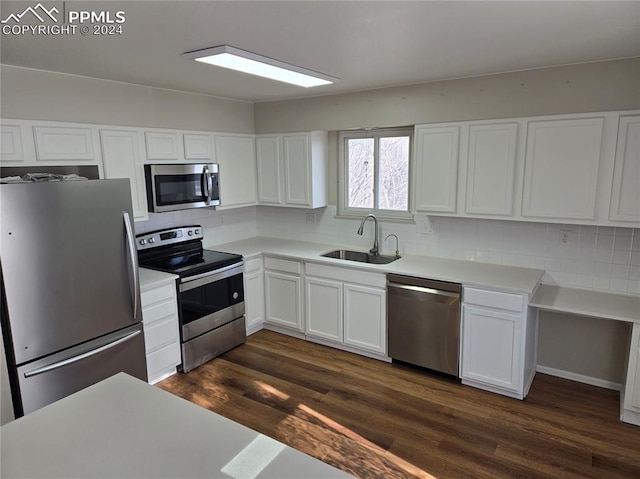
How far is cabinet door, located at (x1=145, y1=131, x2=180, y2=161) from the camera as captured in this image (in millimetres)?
3562

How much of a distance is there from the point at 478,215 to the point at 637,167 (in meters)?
1.06

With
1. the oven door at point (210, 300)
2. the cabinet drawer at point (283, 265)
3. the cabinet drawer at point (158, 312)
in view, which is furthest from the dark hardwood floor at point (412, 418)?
the cabinet drawer at point (283, 265)

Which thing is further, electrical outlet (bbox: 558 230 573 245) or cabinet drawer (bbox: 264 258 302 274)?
cabinet drawer (bbox: 264 258 302 274)

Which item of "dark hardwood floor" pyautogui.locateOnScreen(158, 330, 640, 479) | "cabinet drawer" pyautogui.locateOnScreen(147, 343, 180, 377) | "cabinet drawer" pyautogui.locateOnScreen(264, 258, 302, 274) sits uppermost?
"cabinet drawer" pyautogui.locateOnScreen(264, 258, 302, 274)

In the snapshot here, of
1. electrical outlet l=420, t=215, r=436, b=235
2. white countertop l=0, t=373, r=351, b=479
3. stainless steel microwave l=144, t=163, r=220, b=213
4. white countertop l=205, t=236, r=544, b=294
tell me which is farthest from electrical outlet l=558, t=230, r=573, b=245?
stainless steel microwave l=144, t=163, r=220, b=213

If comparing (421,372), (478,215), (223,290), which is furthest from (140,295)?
(478,215)

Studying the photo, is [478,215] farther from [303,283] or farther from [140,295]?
[140,295]

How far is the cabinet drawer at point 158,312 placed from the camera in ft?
10.6

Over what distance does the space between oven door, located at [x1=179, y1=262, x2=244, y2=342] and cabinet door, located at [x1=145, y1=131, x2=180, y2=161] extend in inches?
42.8

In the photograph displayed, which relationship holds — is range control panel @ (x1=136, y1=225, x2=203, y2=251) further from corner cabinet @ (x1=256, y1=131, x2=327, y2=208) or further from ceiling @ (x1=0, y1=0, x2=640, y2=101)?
ceiling @ (x1=0, y1=0, x2=640, y2=101)

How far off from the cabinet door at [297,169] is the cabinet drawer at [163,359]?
1870mm

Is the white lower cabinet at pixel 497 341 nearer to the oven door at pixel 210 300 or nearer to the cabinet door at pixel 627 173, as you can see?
the cabinet door at pixel 627 173

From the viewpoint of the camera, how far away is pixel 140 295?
3053 millimetres

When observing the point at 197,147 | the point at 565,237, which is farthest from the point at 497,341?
the point at 197,147
